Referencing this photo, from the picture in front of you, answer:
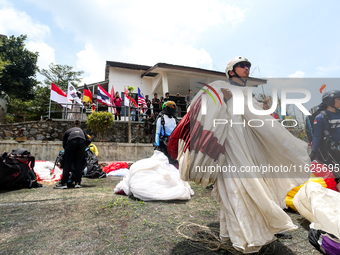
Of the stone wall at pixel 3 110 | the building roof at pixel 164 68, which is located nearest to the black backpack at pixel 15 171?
the building roof at pixel 164 68

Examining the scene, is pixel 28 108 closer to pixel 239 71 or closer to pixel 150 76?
pixel 150 76

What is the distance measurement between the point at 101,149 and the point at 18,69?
51.5ft

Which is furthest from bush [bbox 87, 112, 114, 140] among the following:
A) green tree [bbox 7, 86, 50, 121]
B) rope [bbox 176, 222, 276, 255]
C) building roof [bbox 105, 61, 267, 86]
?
green tree [bbox 7, 86, 50, 121]

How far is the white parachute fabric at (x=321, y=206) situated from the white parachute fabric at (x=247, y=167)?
1.00ft

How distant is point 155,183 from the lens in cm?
334

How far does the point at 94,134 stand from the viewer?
37.9 ft

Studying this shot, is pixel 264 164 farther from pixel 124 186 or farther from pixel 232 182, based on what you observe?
pixel 124 186

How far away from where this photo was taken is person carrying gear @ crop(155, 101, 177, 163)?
15.5 feet

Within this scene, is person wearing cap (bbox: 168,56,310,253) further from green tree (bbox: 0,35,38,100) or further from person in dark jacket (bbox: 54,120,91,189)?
green tree (bbox: 0,35,38,100)

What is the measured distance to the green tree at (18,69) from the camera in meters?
17.7

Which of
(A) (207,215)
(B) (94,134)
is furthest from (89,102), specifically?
(A) (207,215)

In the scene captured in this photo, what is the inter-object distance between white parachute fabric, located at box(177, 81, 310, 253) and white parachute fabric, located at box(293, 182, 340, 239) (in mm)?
305

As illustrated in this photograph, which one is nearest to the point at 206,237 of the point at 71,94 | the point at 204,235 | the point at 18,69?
the point at 204,235

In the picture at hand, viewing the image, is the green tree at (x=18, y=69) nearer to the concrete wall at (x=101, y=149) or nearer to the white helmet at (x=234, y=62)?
the concrete wall at (x=101, y=149)
